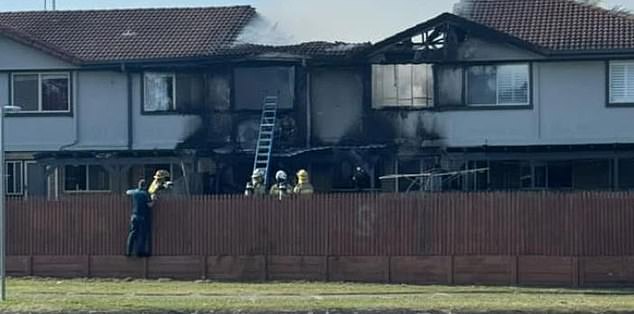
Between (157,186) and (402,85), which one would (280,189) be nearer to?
(157,186)

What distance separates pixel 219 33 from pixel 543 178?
1138 centimetres

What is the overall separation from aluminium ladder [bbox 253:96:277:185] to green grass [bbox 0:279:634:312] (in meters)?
11.1

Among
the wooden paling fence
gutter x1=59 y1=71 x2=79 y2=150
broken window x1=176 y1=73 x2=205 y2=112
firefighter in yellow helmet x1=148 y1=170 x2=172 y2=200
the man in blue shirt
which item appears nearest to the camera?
the wooden paling fence

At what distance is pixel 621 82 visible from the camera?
126 feet

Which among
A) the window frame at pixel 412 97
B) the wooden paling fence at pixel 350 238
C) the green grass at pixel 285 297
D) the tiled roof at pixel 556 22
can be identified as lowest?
the green grass at pixel 285 297

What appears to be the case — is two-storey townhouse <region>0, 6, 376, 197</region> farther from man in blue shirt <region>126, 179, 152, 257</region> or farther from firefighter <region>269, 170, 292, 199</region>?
man in blue shirt <region>126, 179, 152, 257</region>

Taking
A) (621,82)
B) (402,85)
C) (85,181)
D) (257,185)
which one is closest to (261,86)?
(402,85)

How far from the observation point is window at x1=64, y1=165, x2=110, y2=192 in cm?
4094

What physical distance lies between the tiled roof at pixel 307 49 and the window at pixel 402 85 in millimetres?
1036

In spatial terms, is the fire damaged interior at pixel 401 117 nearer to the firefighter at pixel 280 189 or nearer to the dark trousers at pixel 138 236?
the firefighter at pixel 280 189

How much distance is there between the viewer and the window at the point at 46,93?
4062 cm

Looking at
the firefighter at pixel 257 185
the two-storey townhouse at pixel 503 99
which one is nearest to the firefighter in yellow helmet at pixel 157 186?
the firefighter at pixel 257 185

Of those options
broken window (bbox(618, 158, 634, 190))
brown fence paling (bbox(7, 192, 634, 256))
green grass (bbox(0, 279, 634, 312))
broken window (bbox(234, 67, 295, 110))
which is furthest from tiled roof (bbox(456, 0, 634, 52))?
green grass (bbox(0, 279, 634, 312))

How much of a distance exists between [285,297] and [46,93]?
65.5 feet
